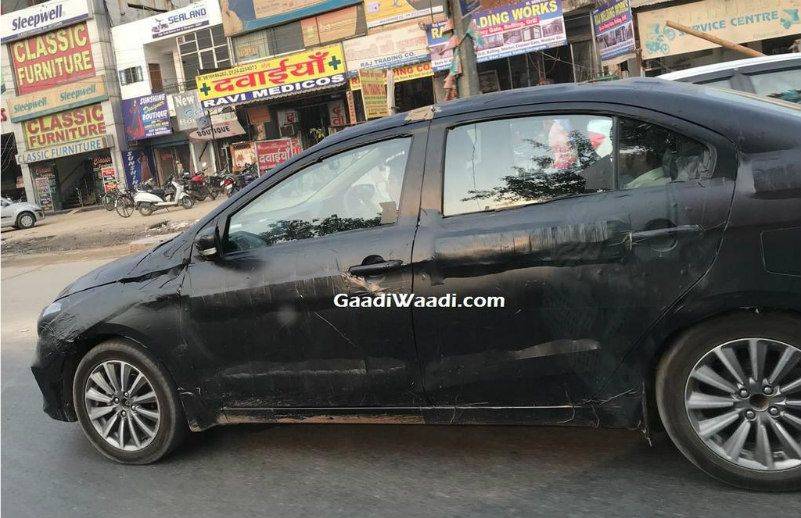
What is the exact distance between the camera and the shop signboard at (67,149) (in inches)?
1166

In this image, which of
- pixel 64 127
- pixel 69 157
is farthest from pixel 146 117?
pixel 69 157

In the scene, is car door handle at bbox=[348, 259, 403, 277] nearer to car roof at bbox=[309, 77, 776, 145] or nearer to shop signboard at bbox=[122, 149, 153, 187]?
car roof at bbox=[309, 77, 776, 145]

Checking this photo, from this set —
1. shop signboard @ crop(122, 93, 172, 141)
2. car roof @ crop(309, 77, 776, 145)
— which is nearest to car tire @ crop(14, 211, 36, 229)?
shop signboard @ crop(122, 93, 172, 141)

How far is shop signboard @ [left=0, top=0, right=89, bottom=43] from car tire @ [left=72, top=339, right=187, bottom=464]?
30.1m

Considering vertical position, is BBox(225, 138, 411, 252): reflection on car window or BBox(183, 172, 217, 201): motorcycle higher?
BBox(183, 172, 217, 201): motorcycle

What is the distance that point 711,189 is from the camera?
2688mm

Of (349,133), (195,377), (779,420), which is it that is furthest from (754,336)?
(195,377)

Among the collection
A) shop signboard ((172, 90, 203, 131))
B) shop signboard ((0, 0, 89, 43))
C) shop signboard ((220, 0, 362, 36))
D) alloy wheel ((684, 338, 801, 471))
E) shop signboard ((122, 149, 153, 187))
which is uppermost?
shop signboard ((0, 0, 89, 43))

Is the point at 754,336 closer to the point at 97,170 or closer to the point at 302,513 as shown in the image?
the point at 302,513

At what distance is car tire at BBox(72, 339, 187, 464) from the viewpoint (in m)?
3.54

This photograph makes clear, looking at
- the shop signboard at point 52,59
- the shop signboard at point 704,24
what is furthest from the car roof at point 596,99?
the shop signboard at point 52,59

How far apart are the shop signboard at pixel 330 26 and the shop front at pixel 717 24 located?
33.8 ft

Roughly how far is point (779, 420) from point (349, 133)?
2242 mm

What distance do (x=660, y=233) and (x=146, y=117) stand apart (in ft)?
96.7
